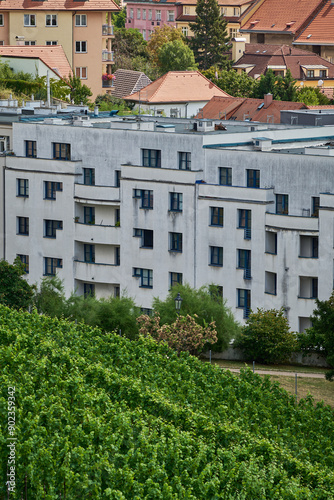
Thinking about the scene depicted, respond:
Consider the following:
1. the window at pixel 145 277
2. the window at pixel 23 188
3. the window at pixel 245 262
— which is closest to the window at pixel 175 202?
the window at pixel 145 277

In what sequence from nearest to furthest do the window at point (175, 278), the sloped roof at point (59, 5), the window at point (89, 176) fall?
the window at point (175, 278), the window at point (89, 176), the sloped roof at point (59, 5)

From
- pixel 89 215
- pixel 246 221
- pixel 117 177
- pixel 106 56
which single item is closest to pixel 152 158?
pixel 117 177

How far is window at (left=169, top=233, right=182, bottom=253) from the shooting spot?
77912 mm

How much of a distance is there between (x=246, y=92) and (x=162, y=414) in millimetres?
119634

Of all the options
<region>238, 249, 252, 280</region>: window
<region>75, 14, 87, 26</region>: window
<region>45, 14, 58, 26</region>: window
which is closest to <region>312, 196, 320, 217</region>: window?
<region>238, 249, 252, 280</region>: window

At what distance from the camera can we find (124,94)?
160m

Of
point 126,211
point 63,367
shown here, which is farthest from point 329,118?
point 63,367

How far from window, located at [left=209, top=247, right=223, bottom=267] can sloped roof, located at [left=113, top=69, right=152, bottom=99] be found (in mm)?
84403

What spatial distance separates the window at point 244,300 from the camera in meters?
74.8

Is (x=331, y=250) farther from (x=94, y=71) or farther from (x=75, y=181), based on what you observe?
(x=94, y=71)

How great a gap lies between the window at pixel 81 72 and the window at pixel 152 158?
74.8 meters

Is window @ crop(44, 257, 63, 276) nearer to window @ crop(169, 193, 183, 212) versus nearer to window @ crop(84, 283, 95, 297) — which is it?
window @ crop(84, 283, 95, 297)

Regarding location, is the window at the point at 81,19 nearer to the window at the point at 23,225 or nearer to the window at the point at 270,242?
the window at the point at 23,225

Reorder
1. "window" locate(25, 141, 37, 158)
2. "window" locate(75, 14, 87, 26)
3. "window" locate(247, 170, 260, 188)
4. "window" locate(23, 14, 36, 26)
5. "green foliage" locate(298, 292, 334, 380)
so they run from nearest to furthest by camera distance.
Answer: "green foliage" locate(298, 292, 334, 380) → "window" locate(247, 170, 260, 188) → "window" locate(25, 141, 37, 158) → "window" locate(75, 14, 87, 26) → "window" locate(23, 14, 36, 26)
